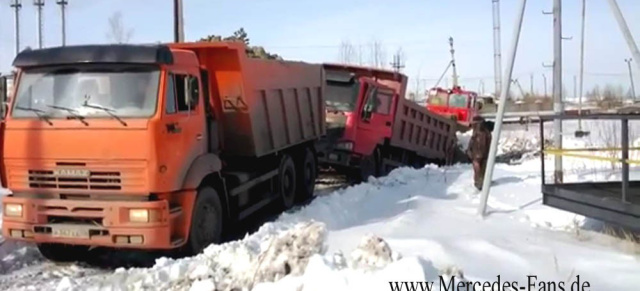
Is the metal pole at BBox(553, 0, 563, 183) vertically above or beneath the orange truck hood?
above

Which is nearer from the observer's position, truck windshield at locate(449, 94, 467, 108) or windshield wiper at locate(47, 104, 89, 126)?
windshield wiper at locate(47, 104, 89, 126)

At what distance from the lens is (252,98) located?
10.4 m

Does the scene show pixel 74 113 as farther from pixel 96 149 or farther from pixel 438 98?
pixel 438 98

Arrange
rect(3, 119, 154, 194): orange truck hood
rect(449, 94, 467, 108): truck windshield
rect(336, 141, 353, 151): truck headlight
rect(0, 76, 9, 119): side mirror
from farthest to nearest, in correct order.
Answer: rect(449, 94, 467, 108): truck windshield, rect(336, 141, 353, 151): truck headlight, rect(0, 76, 9, 119): side mirror, rect(3, 119, 154, 194): orange truck hood

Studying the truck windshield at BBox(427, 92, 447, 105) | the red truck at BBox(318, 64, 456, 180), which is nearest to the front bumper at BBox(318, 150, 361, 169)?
the red truck at BBox(318, 64, 456, 180)

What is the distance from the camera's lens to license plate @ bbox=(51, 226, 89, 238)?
7.91 meters

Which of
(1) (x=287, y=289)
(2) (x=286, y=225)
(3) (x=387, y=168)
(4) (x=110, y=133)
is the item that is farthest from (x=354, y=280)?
(3) (x=387, y=168)

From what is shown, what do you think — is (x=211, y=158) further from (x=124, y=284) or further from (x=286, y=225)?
(x=124, y=284)

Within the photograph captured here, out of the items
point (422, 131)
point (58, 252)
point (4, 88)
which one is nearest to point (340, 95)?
point (422, 131)

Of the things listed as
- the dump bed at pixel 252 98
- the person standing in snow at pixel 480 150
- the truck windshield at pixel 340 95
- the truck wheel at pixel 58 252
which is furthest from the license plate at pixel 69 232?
the truck windshield at pixel 340 95

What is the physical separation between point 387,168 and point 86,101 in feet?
32.5

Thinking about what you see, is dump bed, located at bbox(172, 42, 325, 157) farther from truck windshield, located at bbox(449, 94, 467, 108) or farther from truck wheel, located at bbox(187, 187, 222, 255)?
truck windshield, located at bbox(449, 94, 467, 108)

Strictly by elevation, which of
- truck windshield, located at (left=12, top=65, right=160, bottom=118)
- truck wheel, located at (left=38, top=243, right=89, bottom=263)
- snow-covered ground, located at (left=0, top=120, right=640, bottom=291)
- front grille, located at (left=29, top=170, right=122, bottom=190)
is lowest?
truck wheel, located at (left=38, top=243, right=89, bottom=263)

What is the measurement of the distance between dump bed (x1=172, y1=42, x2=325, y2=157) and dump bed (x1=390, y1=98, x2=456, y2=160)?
13.1 feet
